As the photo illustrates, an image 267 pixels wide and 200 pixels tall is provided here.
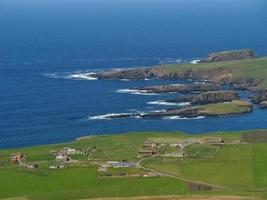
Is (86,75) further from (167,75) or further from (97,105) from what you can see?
(97,105)

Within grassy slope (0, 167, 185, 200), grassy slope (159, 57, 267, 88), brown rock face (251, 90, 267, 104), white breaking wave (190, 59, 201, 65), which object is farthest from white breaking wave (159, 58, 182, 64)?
grassy slope (0, 167, 185, 200)

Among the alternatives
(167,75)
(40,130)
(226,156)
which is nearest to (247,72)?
(167,75)

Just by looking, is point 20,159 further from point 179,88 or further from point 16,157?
point 179,88

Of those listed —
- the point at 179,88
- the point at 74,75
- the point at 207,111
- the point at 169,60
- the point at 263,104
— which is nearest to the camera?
the point at 207,111

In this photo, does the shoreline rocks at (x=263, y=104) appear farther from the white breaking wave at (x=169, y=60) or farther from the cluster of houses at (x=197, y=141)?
the white breaking wave at (x=169, y=60)

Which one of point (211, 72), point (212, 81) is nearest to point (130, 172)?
point (212, 81)

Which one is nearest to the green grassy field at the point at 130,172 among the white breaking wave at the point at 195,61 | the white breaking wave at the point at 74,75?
the white breaking wave at the point at 74,75
